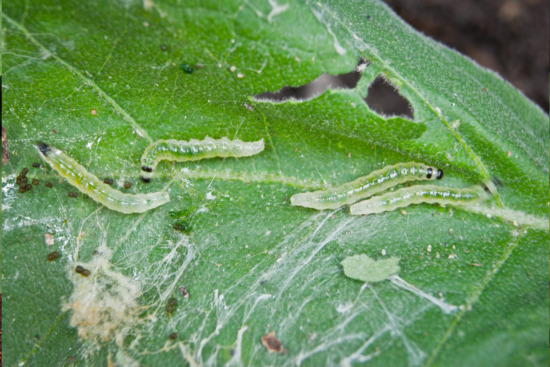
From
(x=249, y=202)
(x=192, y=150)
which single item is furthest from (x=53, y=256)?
(x=249, y=202)

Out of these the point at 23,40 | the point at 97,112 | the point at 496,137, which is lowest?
the point at 97,112

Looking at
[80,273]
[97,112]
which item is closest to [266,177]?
[97,112]

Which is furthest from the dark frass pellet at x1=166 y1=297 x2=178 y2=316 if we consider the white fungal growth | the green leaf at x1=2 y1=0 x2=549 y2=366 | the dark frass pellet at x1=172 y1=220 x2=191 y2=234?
the dark frass pellet at x1=172 y1=220 x2=191 y2=234

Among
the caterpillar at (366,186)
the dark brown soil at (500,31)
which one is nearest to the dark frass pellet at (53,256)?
the caterpillar at (366,186)

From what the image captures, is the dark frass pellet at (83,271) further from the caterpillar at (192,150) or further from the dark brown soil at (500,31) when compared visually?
the dark brown soil at (500,31)

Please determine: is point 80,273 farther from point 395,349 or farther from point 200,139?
point 395,349

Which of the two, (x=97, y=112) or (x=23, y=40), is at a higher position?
(x=23, y=40)

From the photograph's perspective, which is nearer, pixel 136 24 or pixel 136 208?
pixel 136 24

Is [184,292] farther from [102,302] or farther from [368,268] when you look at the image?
[368,268]
